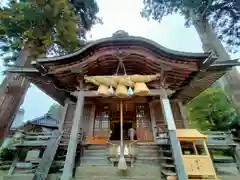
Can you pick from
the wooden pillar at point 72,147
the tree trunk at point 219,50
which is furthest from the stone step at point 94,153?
the tree trunk at point 219,50

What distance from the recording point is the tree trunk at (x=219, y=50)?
7.09 metres

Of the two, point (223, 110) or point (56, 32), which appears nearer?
point (56, 32)

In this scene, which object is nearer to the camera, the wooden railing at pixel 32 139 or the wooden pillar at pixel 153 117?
the wooden railing at pixel 32 139

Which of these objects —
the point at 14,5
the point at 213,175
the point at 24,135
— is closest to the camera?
the point at 213,175

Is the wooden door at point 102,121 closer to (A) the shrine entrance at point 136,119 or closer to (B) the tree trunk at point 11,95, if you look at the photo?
(A) the shrine entrance at point 136,119

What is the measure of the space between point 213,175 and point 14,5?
32.7 feet

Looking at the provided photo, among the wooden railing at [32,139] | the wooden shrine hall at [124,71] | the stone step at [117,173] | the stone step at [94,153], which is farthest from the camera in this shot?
the wooden railing at [32,139]

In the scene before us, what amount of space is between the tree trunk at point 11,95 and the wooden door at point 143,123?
529 cm

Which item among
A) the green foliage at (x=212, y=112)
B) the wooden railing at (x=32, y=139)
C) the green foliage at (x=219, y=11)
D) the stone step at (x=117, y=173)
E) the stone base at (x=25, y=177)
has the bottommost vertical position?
the stone base at (x=25, y=177)

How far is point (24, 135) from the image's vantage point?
20.5ft

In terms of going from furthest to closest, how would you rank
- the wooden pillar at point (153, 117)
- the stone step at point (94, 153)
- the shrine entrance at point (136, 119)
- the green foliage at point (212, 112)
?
the green foliage at point (212, 112) → the shrine entrance at point (136, 119) → the wooden pillar at point (153, 117) → the stone step at point (94, 153)

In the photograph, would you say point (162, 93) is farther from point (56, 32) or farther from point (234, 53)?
point (234, 53)

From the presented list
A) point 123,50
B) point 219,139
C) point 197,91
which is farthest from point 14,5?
point 219,139

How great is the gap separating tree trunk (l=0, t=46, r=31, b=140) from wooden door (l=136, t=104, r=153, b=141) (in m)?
5.29
